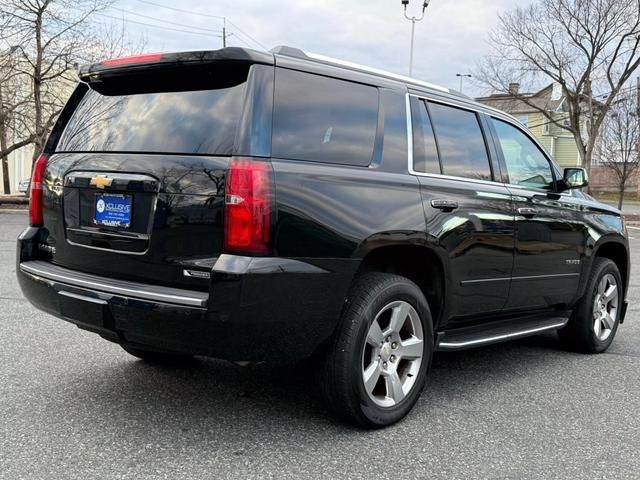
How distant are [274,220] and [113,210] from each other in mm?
855

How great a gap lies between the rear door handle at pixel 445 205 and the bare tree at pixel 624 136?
2612 centimetres

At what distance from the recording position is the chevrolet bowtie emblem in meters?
3.17

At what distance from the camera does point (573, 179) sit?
4.88 metres

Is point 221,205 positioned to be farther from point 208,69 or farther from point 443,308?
point 443,308

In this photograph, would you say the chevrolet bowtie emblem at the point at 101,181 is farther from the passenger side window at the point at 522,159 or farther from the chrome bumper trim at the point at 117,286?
the passenger side window at the point at 522,159

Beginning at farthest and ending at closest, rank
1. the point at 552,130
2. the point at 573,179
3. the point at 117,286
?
the point at 552,130 < the point at 573,179 < the point at 117,286

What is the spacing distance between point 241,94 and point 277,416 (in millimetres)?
1755

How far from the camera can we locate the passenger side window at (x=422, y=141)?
3.73 meters

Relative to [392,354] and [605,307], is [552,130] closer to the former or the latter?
[605,307]

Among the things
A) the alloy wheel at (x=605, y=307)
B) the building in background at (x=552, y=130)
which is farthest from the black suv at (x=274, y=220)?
the building in background at (x=552, y=130)

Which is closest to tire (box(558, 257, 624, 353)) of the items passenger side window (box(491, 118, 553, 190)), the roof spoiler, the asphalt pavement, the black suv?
the asphalt pavement

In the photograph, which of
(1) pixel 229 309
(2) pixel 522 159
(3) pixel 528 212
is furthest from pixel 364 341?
(2) pixel 522 159

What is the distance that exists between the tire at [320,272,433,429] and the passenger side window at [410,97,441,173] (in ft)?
2.29

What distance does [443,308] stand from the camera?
12.5 feet
